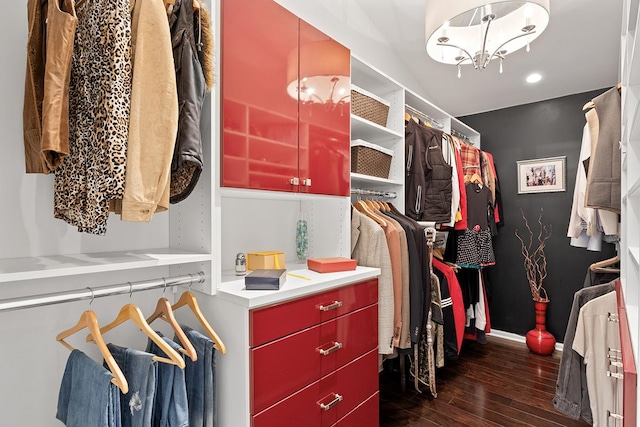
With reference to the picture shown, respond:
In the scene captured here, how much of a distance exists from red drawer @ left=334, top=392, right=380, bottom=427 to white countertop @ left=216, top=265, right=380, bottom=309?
2.09 feet

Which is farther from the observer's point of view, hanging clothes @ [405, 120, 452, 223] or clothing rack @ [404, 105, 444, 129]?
clothing rack @ [404, 105, 444, 129]

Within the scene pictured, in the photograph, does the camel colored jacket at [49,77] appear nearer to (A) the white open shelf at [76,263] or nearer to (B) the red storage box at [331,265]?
(A) the white open shelf at [76,263]

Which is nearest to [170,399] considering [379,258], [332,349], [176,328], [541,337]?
[176,328]

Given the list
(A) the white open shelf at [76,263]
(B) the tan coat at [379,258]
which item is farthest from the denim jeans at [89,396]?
(B) the tan coat at [379,258]

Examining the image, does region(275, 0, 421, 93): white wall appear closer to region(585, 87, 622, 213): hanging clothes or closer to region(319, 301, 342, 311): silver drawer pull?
region(585, 87, 622, 213): hanging clothes

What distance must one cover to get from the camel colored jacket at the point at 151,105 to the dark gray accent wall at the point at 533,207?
3.60m

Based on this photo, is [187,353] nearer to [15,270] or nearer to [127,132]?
[15,270]

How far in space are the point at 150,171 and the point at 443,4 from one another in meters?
1.50

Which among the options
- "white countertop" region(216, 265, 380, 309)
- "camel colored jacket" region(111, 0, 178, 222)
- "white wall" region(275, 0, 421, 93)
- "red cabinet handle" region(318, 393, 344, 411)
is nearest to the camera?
"camel colored jacket" region(111, 0, 178, 222)

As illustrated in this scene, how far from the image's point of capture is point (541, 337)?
10.6 ft

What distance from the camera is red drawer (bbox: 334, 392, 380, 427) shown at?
5.47 feet

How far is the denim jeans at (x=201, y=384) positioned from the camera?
128cm

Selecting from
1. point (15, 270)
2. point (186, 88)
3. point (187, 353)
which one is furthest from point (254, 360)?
point (186, 88)

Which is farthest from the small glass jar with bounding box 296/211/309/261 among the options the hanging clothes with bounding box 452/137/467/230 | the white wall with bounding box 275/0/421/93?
the hanging clothes with bounding box 452/137/467/230
